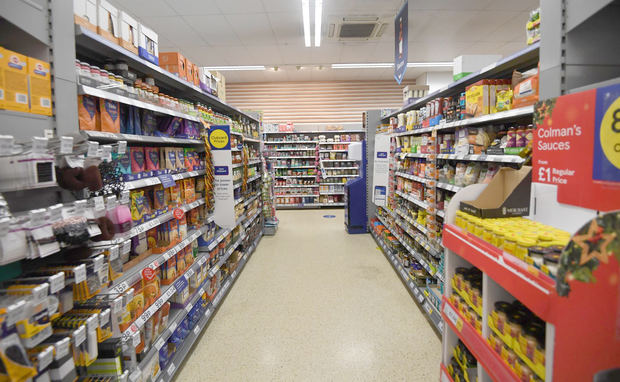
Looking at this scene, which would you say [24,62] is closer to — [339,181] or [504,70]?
[504,70]

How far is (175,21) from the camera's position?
6188mm

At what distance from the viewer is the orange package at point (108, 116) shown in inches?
76.9

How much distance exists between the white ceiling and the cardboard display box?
4.85m

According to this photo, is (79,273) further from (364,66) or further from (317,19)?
(364,66)

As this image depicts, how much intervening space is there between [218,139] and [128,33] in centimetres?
139

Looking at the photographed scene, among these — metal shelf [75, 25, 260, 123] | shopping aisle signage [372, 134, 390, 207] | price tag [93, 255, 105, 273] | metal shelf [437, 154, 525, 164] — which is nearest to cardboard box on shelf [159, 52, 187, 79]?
metal shelf [75, 25, 260, 123]

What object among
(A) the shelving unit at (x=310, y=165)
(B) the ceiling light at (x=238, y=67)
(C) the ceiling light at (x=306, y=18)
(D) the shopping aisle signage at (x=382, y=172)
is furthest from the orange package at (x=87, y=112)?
(A) the shelving unit at (x=310, y=165)

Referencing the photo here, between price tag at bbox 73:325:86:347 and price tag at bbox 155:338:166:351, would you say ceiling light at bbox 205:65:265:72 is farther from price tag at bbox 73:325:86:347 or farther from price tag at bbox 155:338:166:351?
price tag at bbox 73:325:86:347

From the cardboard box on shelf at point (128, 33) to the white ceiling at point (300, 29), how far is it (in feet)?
12.3

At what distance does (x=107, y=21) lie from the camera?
208 centimetres

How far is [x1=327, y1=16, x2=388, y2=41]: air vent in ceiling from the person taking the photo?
6.22 meters

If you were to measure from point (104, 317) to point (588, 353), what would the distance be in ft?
6.16

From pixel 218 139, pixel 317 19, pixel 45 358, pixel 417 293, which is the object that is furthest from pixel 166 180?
pixel 317 19

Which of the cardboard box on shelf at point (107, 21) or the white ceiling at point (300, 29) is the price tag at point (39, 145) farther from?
the white ceiling at point (300, 29)
